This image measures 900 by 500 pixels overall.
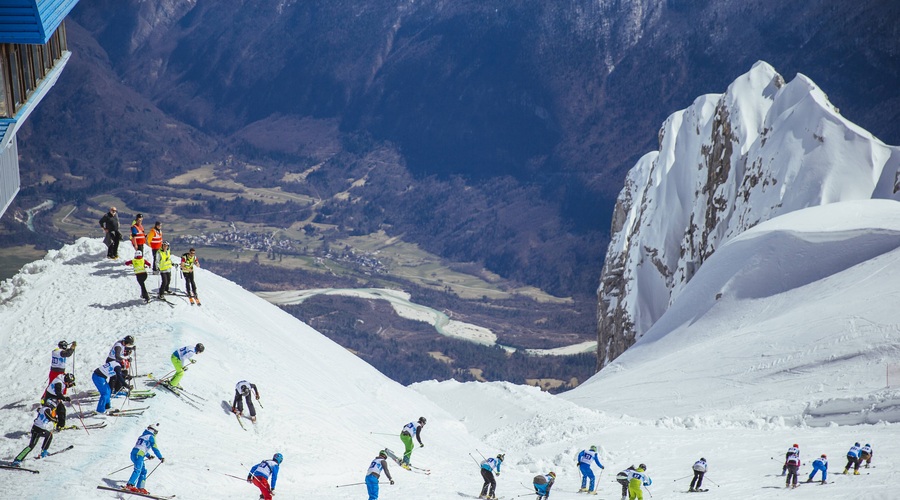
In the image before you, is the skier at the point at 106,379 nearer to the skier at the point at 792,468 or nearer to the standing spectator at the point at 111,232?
the standing spectator at the point at 111,232

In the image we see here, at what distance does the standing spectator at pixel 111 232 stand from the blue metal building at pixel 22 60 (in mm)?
5001

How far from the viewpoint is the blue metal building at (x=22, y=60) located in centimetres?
3133

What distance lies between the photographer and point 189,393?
37969 millimetres

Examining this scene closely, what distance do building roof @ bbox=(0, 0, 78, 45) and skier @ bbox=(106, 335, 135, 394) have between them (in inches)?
444

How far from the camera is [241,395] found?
3778cm

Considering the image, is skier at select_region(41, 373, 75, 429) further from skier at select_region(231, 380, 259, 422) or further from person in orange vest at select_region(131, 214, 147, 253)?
person in orange vest at select_region(131, 214, 147, 253)

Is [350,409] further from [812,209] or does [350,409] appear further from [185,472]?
[812,209]

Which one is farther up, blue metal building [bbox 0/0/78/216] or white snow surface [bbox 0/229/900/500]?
blue metal building [bbox 0/0/78/216]

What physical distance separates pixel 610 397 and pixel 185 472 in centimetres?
3701

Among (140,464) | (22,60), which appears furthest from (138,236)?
(140,464)

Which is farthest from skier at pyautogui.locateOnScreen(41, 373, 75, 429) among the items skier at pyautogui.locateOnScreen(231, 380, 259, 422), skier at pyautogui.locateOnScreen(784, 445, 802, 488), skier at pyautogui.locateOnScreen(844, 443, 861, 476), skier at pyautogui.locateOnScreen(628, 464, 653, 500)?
skier at pyautogui.locateOnScreen(844, 443, 861, 476)

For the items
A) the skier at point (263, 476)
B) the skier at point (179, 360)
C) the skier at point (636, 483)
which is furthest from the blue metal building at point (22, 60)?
the skier at point (636, 483)

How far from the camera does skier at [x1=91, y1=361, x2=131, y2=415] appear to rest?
35.2 m

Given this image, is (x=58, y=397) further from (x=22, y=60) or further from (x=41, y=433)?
(x=22, y=60)
